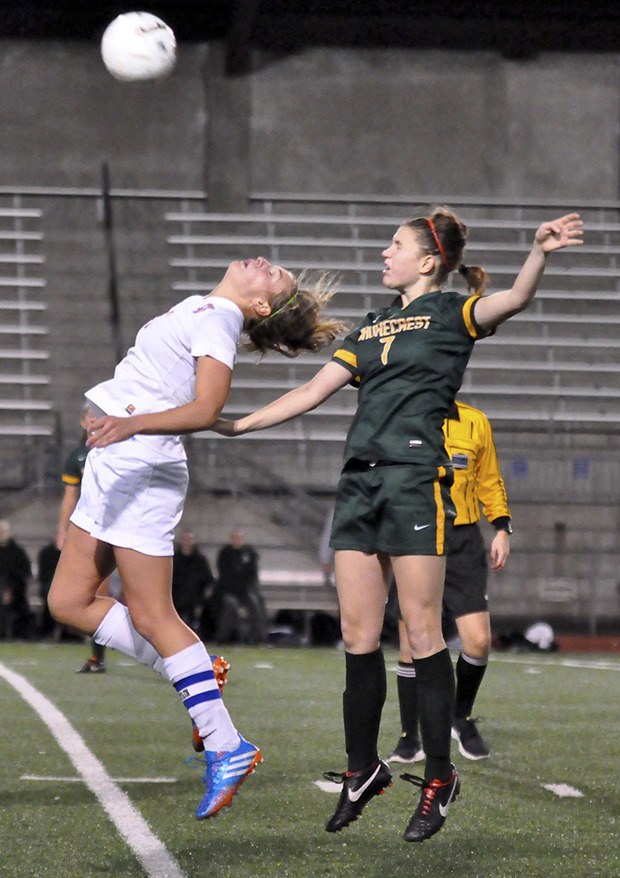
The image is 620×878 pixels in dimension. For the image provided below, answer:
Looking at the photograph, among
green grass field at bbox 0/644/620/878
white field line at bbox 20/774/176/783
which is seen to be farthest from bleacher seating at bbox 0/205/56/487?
white field line at bbox 20/774/176/783

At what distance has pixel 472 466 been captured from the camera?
21.6 ft

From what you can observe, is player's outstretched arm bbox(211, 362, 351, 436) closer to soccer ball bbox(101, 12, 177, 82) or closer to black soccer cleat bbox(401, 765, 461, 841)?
black soccer cleat bbox(401, 765, 461, 841)

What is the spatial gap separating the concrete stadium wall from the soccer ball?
535 inches

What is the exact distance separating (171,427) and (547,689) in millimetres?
7010

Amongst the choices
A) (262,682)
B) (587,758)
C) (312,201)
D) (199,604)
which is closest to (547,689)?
(262,682)

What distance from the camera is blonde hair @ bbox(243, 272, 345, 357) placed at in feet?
15.8

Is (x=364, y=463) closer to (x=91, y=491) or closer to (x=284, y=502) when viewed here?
(x=91, y=491)

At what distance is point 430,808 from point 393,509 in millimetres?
882

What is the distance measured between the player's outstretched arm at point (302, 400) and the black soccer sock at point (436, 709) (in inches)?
34.3

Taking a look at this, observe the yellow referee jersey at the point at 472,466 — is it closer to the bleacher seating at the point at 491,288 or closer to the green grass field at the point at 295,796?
the green grass field at the point at 295,796

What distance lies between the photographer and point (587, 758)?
6672mm

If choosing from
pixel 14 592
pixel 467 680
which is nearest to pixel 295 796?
pixel 467 680

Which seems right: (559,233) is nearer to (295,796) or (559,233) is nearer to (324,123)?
(295,796)

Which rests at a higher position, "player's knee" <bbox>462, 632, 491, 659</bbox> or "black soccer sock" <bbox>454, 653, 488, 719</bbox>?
"player's knee" <bbox>462, 632, 491, 659</bbox>
